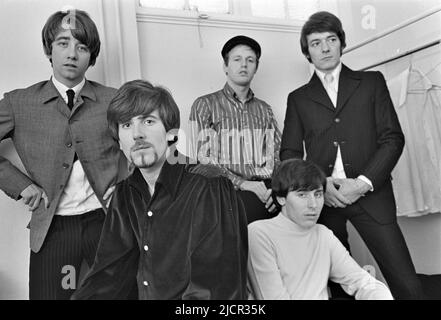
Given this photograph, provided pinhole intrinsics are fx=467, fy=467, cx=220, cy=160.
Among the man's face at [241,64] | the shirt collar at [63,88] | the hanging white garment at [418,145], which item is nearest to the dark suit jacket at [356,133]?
the man's face at [241,64]

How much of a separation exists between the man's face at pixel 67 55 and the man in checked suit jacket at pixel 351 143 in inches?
22.8

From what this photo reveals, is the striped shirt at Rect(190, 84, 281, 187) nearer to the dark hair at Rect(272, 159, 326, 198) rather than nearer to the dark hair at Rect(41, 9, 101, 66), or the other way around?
the dark hair at Rect(272, 159, 326, 198)

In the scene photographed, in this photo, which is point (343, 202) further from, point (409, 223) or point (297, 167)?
point (409, 223)

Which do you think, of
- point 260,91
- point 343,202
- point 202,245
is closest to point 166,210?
point 202,245

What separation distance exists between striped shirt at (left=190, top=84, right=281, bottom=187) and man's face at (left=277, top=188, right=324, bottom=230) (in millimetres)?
251

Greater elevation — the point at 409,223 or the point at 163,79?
the point at 163,79

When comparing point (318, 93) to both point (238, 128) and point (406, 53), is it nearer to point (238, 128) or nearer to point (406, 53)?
point (238, 128)

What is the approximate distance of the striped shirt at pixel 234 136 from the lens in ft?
4.42

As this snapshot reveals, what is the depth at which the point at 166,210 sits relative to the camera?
2.85 feet

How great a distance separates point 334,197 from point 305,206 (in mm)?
136

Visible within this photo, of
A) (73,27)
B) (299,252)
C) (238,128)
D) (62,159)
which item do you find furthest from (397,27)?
(62,159)

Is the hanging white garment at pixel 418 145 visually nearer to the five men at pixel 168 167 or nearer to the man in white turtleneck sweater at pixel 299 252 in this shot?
the five men at pixel 168 167
